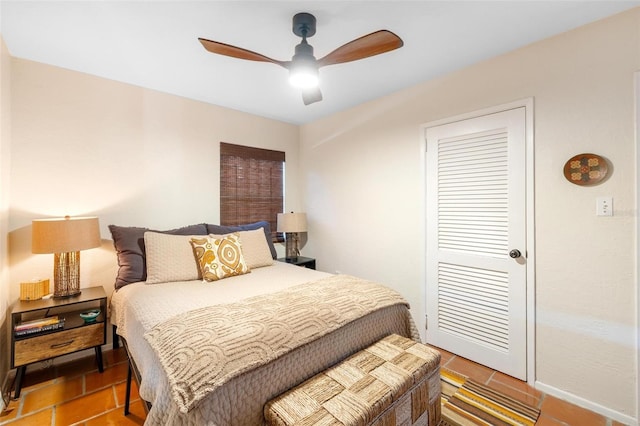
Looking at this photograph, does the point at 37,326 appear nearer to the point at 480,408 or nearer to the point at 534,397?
the point at 480,408

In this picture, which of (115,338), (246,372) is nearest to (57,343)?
(115,338)

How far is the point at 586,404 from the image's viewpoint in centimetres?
188

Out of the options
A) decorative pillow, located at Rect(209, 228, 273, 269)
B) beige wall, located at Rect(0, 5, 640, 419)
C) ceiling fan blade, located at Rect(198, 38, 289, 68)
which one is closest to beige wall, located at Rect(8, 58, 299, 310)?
beige wall, located at Rect(0, 5, 640, 419)

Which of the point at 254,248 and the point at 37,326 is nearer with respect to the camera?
the point at 37,326

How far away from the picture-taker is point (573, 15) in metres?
1.79

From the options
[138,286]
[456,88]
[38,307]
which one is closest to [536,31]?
[456,88]

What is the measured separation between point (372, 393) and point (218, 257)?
1.61m

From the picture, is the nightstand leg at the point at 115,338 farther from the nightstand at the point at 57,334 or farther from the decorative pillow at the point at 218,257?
the decorative pillow at the point at 218,257

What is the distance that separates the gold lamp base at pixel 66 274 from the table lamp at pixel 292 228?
6.52 feet

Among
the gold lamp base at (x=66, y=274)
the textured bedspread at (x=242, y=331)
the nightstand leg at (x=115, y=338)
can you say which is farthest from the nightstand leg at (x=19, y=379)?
the textured bedspread at (x=242, y=331)

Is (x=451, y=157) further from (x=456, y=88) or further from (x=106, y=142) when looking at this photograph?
(x=106, y=142)

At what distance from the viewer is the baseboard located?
5.69 ft

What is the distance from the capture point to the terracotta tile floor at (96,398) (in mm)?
1784

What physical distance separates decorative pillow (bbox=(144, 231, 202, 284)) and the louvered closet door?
212 centimetres
